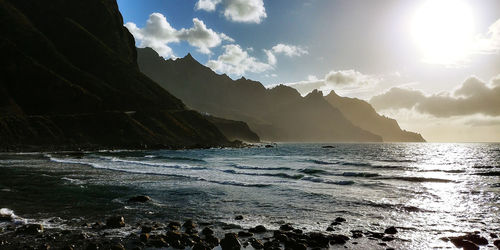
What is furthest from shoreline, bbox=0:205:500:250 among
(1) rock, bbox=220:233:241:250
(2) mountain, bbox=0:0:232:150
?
(2) mountain, bbox=0:0:232:150

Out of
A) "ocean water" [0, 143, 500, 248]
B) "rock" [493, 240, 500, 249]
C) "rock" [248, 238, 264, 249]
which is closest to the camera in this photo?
"rock" [248, 238, 264, 249]

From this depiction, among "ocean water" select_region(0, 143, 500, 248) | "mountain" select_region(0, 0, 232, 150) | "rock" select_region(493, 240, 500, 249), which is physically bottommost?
"ocean water" select_region(0, 143, 500, 248)

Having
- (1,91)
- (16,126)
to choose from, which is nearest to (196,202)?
(16,126)

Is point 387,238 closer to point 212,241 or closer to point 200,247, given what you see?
point 212,241

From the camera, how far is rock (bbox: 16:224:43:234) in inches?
591

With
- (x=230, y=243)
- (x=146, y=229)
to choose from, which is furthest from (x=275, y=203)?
(x=146, y=229)

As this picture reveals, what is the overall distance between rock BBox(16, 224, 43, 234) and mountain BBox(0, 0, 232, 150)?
259ft

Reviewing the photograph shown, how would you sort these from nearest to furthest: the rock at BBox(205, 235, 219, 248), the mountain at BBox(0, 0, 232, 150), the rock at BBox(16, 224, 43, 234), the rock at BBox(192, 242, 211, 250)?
the rock at BBox(192, 242, 211, 250) → the rock at BBox(205, 235, 219, 248) → the rock at BBox(16, 224, 43, 234) → the mountain at BBox(0, 0, 232, 150)

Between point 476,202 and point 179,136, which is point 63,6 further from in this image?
point 476,202

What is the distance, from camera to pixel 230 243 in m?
14.2

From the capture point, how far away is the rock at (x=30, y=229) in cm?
1500

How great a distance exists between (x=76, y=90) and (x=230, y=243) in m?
126

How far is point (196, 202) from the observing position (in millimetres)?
24422

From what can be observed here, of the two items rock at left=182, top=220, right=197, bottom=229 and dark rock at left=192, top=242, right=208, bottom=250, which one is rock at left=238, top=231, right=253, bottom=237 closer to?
dark rock at left=192, top=242, right=208, bottom=250
